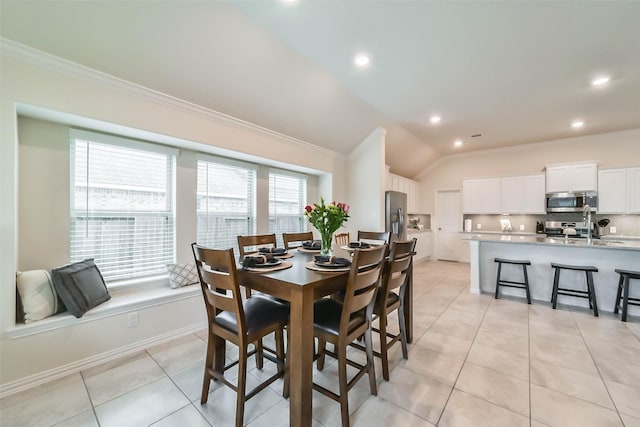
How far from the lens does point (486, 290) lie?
13.5 feet

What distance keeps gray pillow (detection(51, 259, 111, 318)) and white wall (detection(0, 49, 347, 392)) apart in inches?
6.8

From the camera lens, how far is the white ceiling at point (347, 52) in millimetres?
1987

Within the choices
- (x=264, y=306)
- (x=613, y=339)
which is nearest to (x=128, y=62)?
(x=264, y=306)

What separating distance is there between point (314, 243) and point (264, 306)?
1.12 meters

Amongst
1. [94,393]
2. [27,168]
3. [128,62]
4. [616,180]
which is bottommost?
[94,393]

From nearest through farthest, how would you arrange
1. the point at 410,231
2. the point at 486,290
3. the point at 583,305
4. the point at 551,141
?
the point at 583,305 < the point at 486,290 < the point at 551,141 < the point at 410,231

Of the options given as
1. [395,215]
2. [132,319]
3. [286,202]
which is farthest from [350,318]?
[395,215]

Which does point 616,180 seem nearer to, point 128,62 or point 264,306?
point 264,306

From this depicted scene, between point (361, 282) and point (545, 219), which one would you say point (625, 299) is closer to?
point (545, 219)

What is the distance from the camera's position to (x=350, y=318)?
66.2 inches

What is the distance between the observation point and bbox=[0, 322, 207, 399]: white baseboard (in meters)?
1.79

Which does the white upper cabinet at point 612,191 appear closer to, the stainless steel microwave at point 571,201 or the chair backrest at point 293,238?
the stainless steel microwave at point 571,201

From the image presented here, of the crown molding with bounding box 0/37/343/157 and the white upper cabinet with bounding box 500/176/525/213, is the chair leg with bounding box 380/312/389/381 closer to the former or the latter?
the crown molding with bounding box 0/37/343/157

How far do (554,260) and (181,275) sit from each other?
514 cm
